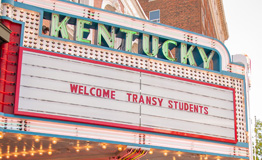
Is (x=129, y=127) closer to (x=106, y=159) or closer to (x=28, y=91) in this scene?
(x=106, y=159)

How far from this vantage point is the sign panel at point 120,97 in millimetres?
14617

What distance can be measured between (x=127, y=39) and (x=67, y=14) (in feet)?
8.06

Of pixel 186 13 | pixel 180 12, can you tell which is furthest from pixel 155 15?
pixel 186 13

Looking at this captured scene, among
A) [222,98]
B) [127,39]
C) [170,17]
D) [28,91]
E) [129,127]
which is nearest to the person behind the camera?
[28,91]

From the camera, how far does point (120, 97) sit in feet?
52.5

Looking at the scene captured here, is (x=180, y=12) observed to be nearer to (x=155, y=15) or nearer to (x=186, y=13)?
(x=186, y=13)

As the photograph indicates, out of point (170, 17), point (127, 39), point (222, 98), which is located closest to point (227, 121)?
point (222, 98)

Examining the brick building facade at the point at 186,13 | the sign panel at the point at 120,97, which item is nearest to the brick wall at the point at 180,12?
→ the brick building facade at the point at 186,13

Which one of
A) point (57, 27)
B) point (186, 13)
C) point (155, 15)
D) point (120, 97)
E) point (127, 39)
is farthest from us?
point (155, 15)

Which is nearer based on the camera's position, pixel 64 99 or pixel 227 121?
pixel 64 99

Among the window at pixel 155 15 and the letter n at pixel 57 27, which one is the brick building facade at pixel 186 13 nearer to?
the window at pixel 155 15

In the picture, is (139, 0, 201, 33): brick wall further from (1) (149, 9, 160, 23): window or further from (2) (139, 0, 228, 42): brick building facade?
(1) (149, 9, 160, 23): window

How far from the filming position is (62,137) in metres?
14.6

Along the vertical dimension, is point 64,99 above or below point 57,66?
below
